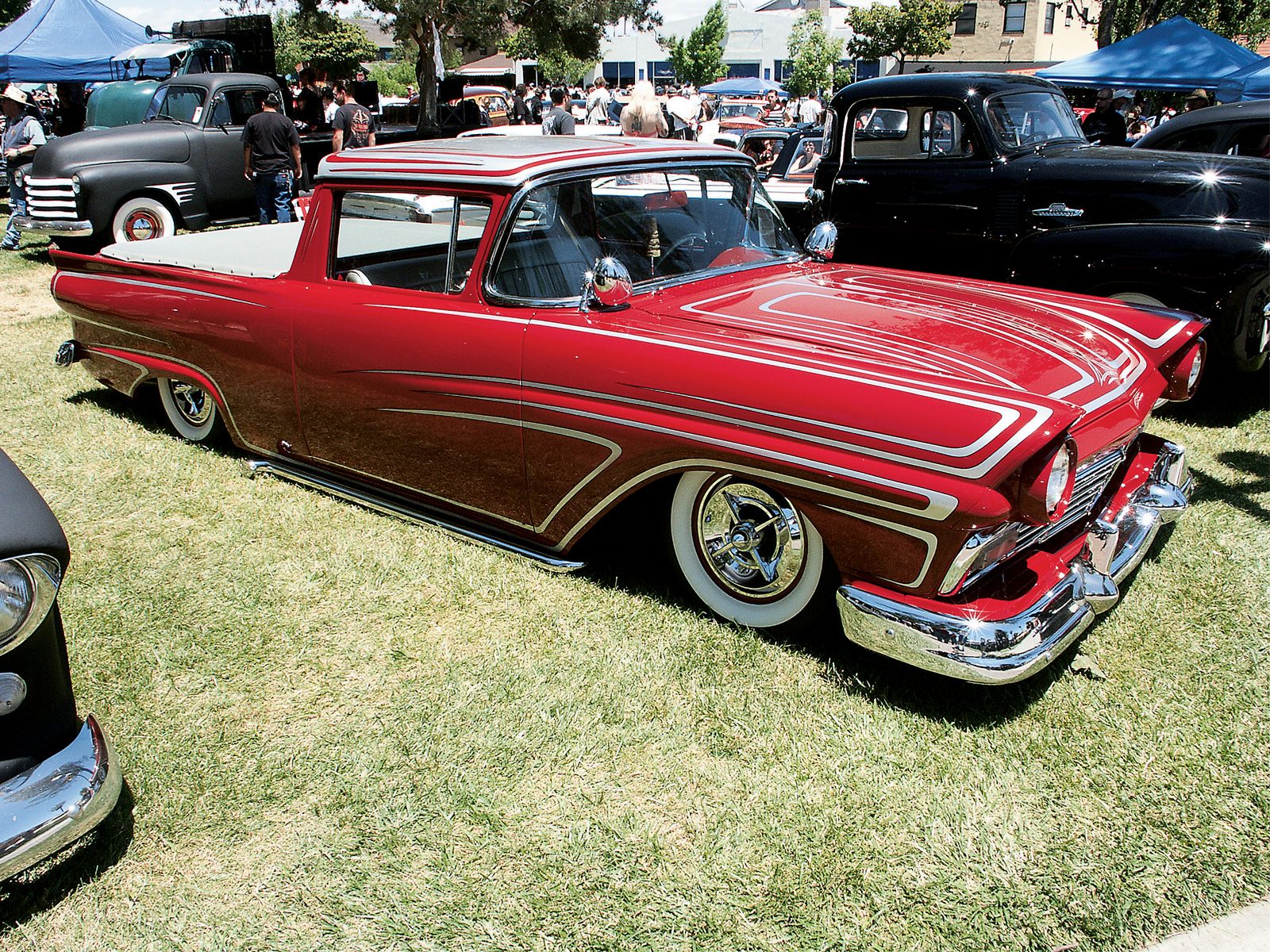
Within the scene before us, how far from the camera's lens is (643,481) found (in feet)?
10.0

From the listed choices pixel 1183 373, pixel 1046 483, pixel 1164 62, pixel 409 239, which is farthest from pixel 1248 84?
pixel 1046 483

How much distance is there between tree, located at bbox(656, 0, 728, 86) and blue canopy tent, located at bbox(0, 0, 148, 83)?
137ft

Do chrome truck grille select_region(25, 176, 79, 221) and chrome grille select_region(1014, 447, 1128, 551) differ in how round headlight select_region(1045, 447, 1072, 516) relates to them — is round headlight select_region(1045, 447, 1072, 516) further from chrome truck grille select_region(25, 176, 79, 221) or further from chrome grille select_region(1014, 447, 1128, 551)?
chrome truck grille select_region(25, 176, 79, 221)

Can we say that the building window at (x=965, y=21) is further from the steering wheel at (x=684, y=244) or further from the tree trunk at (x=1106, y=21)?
the steering wheel at (x=684, y=244)

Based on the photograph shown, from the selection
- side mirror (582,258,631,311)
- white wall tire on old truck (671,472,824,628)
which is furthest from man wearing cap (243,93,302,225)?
white wall tire on old truck (671,472,824,628)

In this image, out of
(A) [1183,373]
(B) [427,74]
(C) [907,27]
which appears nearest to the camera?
(A) [1183,373]

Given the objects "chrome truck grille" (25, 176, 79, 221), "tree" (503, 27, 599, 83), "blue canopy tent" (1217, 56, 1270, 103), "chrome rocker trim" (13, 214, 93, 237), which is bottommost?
"chrome rocker trim" (13, 214, 93, 237)

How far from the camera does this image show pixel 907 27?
1845 inches

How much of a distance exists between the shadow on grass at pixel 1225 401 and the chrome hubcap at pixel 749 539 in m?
3.41

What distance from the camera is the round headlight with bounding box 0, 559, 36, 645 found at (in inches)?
72.5

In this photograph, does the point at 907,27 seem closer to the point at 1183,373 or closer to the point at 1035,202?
the point at 1035,202

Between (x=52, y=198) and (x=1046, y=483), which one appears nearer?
(x=1046, y=483)

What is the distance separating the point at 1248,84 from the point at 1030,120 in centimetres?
938

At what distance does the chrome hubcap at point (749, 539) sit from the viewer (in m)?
2.90
